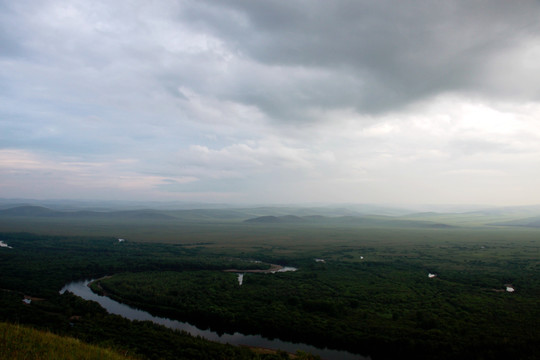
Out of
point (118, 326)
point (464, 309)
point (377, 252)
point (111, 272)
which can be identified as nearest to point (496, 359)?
point (464, 309)

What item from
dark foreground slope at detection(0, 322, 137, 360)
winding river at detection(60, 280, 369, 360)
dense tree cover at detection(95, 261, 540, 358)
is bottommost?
winding river at detection(60, 280, 369, 360)

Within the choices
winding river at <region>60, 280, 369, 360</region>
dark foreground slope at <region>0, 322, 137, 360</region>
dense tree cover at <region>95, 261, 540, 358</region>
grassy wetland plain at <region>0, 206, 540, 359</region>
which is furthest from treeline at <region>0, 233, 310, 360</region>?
dense tree cover at <region>95, 261, 540, 358</region>

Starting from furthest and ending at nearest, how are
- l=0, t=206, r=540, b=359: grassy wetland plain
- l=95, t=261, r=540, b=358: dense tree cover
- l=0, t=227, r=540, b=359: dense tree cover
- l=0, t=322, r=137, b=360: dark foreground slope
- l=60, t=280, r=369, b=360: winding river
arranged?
l=95, t=261, r=540, b=358: dense tree cover
l=60, t=280, r=369, b=360: winding river
l=0, t=227, r=540, b=359: dense tree cover
l=0, t=206, r=540, b=359: grassy wetland plain
l=0, t=322, r=137, b=360: dark foreground slope

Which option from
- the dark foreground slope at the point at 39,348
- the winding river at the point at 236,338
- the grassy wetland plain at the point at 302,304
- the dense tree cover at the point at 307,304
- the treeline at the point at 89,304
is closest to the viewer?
the dark foreground slope at the point at 39,348

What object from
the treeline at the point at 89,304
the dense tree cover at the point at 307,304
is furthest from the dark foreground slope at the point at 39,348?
the dense tree cover at the point at 307,304

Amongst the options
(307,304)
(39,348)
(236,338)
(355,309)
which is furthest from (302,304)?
(39,348)

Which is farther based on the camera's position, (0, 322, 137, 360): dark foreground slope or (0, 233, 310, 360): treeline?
(0, 233, 310, 360): treeline

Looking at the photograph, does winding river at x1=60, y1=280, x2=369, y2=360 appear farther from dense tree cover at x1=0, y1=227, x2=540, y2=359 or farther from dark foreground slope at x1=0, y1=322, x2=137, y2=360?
dark foreground slope at x1=0, y1=322, x2=137, y2=360

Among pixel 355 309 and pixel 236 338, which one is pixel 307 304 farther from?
pixel 236 338

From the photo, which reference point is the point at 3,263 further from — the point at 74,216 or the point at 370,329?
the point at 74,216

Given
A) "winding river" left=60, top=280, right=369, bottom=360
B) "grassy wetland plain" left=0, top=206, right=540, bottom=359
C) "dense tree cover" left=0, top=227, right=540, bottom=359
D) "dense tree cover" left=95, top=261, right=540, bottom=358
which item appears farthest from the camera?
"dense tree cover" left=95, top=261, right=540, bottom=358

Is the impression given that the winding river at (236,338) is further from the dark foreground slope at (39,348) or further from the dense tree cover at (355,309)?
the dark foreground slope at (39,348)
